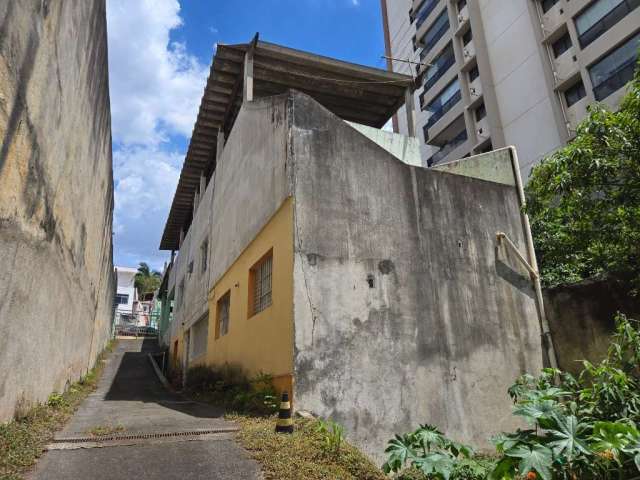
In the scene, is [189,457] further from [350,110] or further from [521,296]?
[350,110]

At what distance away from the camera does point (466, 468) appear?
4.13m

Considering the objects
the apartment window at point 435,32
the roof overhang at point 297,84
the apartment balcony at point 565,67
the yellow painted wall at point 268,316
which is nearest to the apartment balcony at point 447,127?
the apartment window at point 435,32

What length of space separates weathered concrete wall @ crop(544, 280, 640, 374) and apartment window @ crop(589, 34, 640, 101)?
464 inches

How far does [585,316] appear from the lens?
8.22 m

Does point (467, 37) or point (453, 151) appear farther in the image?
point (467, 37)

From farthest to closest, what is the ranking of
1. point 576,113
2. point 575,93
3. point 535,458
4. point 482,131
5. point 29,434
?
1. point 482,131
2. point 575,93
3. point 576,113
4. point 29,434
5. point 535,458

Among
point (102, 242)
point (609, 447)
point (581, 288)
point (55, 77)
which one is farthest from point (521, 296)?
point (102, 242)

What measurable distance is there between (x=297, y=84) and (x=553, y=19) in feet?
48.4

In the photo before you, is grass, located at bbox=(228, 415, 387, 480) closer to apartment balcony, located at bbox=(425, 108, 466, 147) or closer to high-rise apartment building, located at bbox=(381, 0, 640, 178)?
high-rise apartment building, located at bbox=(381, 0, 640, 178)

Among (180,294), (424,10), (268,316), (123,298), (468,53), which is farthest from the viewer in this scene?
(123,298)

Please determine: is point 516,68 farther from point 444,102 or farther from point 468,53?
point 444,102

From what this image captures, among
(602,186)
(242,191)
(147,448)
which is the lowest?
(147,448)

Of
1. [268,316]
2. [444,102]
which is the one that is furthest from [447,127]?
[268,316]

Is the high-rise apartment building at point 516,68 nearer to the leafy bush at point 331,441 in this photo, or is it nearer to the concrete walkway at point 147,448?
the leafy bush at point 331,441
